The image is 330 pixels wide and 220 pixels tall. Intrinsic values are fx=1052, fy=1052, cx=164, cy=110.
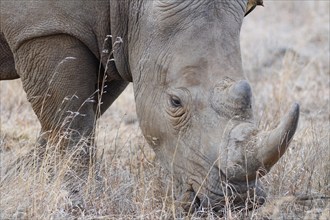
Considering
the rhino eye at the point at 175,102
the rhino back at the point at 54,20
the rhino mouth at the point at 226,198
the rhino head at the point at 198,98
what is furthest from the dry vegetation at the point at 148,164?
the rhino back at the point at 54,20

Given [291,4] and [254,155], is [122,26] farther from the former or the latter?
[291,4]

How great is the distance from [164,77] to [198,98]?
0.37m

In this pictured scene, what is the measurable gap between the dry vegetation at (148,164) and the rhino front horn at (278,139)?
1.34ft

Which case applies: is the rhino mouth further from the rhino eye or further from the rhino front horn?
the rhino eye

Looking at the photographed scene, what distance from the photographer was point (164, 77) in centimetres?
698

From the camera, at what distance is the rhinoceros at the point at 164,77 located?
650 centimetres

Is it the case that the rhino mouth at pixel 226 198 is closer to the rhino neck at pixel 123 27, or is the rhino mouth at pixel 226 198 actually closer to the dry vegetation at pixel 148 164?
the dry vegetation at pixel 148 164

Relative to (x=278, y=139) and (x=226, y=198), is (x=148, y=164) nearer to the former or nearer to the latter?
(x=226, y=198)

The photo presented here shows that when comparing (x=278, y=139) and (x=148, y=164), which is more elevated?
(x=278, y=139)

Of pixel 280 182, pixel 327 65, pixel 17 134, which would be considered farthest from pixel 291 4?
pixel 280 182

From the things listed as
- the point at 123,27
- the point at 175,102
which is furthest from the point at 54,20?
the point at 175,102

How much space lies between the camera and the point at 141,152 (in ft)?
26.9

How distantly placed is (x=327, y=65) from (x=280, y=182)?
6.30m

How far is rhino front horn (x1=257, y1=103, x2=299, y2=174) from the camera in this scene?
20.1 ft
